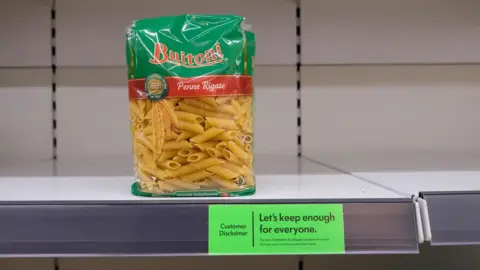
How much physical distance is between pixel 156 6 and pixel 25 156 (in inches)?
21.4

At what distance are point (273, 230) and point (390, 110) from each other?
93 cm

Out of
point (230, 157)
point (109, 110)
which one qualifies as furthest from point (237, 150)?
point (109, 110)

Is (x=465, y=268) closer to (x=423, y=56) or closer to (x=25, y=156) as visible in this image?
(x=423, y=56)

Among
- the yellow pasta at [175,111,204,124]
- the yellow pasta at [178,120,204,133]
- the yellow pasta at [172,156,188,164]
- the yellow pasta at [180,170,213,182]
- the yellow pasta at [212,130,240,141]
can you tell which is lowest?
the yellow pasta at [180,170,213,182]

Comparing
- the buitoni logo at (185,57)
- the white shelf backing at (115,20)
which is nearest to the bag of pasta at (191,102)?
the buitoni logo at (185,57)

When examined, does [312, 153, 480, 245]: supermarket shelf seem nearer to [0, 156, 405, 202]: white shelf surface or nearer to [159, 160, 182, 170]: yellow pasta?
[0, 156, 405, 202]: white shelf surface

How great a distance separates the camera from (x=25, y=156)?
1466mm

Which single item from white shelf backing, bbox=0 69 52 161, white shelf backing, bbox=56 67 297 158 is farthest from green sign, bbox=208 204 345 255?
white shelf backing, bbox=0 69 52 161

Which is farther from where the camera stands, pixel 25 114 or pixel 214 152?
pixel 25 114

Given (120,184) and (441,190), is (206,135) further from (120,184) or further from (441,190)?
(441,190)

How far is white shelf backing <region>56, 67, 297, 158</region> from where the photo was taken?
1.47 metres

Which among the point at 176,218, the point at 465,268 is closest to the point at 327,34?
the point at 465,268

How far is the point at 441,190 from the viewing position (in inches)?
28.1

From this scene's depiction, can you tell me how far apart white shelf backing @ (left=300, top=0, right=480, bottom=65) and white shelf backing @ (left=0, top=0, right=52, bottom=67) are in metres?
0.71
